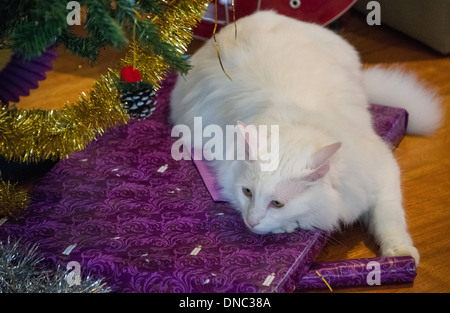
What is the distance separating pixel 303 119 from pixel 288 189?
22 cm

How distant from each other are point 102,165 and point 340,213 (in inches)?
28.8

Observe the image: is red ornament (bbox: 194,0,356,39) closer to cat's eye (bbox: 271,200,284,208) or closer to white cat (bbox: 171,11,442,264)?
white cat (bbox: 171,11,442,264)

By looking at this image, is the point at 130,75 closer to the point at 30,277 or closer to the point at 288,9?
the point at 30,277

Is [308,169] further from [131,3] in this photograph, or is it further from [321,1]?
[321,1]

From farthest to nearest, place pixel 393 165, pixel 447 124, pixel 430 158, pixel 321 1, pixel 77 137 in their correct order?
pixel 321 1 → pixel 447 124 → pixel 430 158 → pixel 393 165 → pixel 77 137

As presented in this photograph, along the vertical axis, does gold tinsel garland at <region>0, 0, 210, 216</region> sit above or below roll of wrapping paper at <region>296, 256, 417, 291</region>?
above

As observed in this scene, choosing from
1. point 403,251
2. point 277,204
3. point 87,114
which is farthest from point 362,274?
point 87,114

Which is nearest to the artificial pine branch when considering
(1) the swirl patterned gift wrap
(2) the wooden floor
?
(2) the wooden floor

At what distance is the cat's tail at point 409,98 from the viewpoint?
1.96 metres

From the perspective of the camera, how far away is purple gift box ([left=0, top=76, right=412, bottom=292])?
1.29 m

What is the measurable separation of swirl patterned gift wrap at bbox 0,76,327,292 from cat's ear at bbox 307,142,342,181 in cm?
19

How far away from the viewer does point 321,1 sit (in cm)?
225

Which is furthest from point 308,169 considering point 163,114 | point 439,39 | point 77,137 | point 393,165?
point 439,39

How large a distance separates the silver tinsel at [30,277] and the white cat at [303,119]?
39 cm
